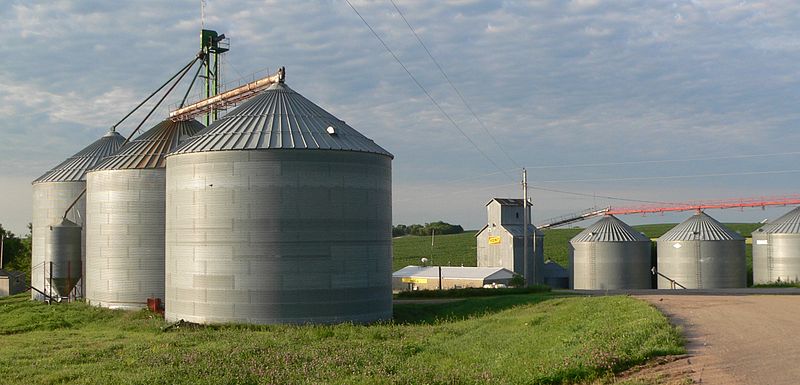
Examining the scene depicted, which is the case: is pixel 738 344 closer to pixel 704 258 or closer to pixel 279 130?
pixel 279 130

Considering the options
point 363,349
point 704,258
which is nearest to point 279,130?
point 363,349

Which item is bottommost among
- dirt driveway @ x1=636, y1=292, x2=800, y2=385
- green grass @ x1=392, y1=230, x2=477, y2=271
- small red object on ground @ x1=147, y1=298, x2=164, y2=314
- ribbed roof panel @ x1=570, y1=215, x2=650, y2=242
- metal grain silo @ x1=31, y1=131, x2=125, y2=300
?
green grass @ x1=392, y1=230, x2=477, y2=271

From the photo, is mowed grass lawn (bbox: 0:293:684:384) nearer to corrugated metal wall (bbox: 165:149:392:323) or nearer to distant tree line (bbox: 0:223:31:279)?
corrugated metal wall (bbox: 165:149:392:323)

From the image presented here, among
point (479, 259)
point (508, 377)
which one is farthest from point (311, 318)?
point (479, 259)

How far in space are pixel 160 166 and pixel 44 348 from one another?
14.7 m

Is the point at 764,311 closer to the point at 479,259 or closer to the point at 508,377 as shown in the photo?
the point at 508,377

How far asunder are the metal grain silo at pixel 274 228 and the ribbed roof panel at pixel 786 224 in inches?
1539

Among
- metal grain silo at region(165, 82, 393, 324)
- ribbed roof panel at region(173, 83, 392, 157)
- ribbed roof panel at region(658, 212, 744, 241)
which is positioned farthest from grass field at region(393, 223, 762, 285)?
metal grain silo at region(165, 82, 393, 324)

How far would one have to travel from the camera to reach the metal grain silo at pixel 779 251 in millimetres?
55969

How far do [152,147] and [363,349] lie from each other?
22448 millimetres

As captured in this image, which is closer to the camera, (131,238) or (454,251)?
(131,238)

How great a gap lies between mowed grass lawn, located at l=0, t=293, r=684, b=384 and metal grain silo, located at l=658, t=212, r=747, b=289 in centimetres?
2758

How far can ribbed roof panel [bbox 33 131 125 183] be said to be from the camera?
46.7 meters

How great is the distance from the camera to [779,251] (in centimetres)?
5694
